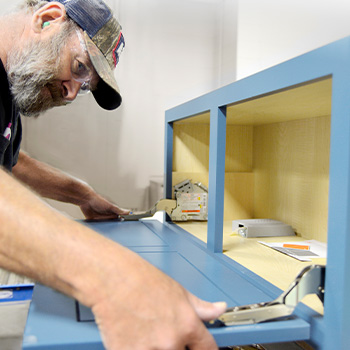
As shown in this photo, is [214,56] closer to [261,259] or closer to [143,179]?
[143,179]

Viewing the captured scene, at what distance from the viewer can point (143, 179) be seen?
6.88ft

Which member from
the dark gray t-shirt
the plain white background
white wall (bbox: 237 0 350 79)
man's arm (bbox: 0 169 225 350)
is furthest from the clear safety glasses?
white wall (bbox: 237 0 350 79)

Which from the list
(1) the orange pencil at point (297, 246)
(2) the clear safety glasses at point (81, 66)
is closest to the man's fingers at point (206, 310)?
(1) the orange pencil at point (297, 246)

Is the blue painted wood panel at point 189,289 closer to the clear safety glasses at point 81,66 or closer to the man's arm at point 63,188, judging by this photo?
the man's arm at point 63,188

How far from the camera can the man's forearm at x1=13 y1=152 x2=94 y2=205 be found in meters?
1.54

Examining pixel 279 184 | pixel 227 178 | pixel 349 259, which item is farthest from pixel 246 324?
pixel 227 178

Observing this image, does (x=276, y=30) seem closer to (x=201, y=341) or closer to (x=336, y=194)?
(x=336, y=194)

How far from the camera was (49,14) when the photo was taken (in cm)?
104

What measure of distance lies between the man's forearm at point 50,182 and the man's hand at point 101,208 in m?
0.03

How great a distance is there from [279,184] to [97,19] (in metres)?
0.97

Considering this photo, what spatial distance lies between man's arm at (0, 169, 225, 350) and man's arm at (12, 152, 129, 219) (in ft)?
3.09

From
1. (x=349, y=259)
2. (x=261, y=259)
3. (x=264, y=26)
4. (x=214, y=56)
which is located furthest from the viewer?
(x=214, y=56)

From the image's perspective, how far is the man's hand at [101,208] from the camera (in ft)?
Result: 4.95

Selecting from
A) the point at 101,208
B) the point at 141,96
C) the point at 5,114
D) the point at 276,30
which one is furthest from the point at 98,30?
the point at 276,30
